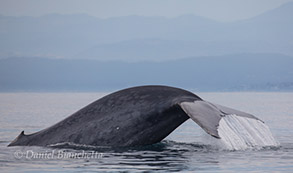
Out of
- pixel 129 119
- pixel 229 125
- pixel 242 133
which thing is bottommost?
pixel 242 133

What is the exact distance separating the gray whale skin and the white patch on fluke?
183 millimetres

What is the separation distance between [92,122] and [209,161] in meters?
2.45

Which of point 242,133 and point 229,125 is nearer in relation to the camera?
point 229,125

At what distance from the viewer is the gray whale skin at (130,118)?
11.7 meters

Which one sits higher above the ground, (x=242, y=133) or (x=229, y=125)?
(x=229, y=125)

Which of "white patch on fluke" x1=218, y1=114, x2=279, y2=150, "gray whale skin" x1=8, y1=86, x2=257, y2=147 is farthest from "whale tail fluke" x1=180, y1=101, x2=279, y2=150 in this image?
"gray whale skin" x1=8, y1=86, x2=257, y2=147

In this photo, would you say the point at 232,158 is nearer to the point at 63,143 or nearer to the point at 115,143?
the point at 115,143

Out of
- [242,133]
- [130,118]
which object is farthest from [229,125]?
[130,118]

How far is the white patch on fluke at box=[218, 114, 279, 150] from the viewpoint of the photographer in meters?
11.2

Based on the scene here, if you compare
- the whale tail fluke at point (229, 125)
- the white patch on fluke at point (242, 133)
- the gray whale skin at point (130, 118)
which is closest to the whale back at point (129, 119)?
the gray whale skin at point (130, 118)

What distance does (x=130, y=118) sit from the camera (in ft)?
38.7

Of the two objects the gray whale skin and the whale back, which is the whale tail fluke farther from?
the whale back

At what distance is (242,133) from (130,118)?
215 cm

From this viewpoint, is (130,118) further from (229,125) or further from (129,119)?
(229,125)
